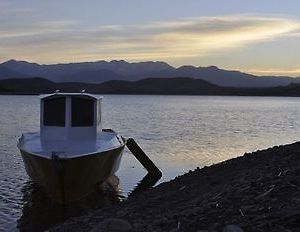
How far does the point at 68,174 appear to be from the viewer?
49.6 feet

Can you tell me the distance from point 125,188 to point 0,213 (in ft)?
19.1

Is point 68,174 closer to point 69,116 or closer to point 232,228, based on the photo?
point 69,116

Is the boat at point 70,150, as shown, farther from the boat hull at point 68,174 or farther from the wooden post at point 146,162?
the wooden post at point 146,162

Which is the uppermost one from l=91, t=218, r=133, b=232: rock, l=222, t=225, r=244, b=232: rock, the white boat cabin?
the white boat cabin

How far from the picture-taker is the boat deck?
1577cm

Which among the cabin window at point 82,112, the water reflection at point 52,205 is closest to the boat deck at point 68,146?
the cabin window at point 82,112

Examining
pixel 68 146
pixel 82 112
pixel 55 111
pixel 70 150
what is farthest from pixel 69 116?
pixel 70 150

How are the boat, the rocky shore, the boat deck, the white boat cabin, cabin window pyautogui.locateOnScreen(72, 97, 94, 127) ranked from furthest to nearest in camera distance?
cabin window pyautogui.locateOnScreen(72, 97, 94, 127), the white boat cabin, the boat deck, the boat, the rocky shore

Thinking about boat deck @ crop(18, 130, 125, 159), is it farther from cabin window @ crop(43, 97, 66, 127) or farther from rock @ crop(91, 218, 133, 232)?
rock @ crop(91, 218, 133, 232)

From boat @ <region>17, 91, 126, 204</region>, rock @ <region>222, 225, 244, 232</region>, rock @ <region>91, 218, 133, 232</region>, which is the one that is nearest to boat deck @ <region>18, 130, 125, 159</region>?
boat @ <region>17, 91, 126, 204</region>

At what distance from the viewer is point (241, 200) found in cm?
848

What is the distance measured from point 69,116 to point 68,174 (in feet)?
10.4

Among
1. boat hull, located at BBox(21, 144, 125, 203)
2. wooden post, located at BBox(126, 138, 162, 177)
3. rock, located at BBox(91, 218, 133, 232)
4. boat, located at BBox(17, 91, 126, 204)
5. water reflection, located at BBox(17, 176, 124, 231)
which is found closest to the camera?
rock, located at BBox(91, 218, 133, 232)

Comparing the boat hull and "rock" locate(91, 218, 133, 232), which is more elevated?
"rock" locate(91, 218, 133, 232)
